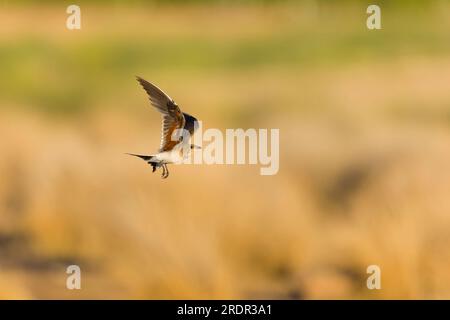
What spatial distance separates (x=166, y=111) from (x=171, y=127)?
77 millimetres

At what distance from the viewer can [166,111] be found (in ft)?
12.5

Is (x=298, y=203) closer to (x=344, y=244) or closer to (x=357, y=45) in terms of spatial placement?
(x=344, y=244)

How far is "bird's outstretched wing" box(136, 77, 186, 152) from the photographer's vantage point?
149 inches

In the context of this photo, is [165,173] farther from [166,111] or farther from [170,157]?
[166,111]

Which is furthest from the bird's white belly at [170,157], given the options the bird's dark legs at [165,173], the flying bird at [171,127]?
the bird's dark legs at [165,173]

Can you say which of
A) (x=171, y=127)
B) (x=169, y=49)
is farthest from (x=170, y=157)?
(x=169, y=49)

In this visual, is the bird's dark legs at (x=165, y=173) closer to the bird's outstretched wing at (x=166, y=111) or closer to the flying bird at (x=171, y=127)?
the flying bird at (x=171, y=127)

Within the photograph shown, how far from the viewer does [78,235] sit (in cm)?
437

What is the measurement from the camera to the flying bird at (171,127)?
3807mm

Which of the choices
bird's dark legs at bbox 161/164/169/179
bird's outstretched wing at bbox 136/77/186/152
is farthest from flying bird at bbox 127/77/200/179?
bird's dark legs at bbox 161/164/169/179

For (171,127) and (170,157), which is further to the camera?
(170,157)

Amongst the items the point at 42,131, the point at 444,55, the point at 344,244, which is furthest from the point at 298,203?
the point at 42,131

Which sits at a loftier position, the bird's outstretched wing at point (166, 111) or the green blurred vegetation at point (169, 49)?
the green blurred vegetation at point (169, 49)
